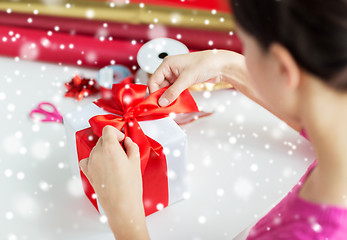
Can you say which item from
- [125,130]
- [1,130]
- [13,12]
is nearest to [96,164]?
[125,130]

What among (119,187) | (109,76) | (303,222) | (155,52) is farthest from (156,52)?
(303,222)

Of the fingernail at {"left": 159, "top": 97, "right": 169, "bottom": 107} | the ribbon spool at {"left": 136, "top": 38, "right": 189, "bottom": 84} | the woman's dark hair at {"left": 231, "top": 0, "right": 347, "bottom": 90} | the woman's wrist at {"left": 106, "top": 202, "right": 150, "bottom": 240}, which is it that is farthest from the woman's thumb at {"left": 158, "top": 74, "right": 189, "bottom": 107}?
the woman's dark hair at {"left": 231, "top": 0, "right": 347, "bottom": 90}

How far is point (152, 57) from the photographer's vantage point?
100cm

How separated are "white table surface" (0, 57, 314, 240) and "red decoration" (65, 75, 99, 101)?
0.02m

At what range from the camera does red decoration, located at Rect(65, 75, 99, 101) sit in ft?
3.49

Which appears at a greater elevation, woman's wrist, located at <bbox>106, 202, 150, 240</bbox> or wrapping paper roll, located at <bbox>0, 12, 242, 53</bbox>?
wrapping paper roll, located at <bbox>0, 12, 242, 53</bbox>

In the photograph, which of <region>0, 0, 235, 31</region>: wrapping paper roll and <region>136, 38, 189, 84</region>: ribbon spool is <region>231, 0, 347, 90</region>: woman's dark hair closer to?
<region>136, 38, 189, 84</region>: ribbon spool

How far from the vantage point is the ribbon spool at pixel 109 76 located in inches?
39.6

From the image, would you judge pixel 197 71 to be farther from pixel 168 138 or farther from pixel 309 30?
pixel 309 30

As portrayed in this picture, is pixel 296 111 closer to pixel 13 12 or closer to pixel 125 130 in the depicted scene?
pixel 125 130

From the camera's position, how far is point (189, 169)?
93cm

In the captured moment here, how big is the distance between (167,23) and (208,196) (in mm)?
458

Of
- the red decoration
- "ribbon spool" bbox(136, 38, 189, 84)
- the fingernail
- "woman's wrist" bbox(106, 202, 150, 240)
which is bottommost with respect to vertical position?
"woman's wrist" bbox(106, 202, 150, 240)

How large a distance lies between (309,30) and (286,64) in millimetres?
47
